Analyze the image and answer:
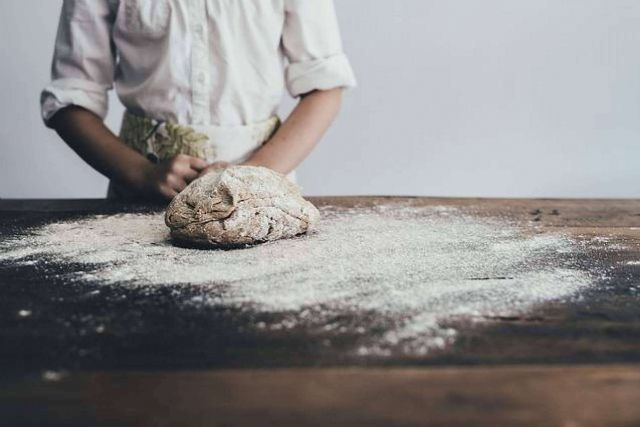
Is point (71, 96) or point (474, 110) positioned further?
point (474, 110)

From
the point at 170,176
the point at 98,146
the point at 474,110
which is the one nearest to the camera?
the point at 170,176

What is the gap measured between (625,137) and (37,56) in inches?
73.8

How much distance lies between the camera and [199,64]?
4.33ft

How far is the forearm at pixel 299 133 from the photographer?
4.18 ft

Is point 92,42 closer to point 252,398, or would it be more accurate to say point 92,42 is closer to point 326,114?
point 326,114

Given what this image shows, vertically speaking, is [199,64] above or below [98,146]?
above

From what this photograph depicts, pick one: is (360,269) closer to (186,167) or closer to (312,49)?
(186,167)

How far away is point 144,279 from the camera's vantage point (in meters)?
0.72

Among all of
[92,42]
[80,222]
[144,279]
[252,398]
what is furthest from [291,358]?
[92,42]

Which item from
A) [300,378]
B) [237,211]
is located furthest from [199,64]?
[300,378]

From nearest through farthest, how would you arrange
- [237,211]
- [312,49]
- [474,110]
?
[237,211]
[312,49]
[474,110]

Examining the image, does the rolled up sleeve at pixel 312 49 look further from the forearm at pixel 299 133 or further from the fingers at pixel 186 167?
the fingers at pixel 186 167

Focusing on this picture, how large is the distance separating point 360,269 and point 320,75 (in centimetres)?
70

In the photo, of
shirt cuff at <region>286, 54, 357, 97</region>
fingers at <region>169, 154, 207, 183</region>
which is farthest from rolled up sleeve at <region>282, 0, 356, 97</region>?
fingers at <region>169, 154, 207, 183</region>
